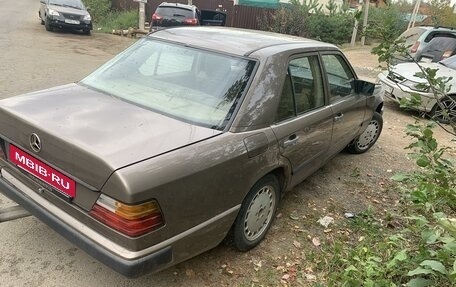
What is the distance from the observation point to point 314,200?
13.9 ft

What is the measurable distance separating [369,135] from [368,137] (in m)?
0.03

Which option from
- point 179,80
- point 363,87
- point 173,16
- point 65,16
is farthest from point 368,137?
point 65,16

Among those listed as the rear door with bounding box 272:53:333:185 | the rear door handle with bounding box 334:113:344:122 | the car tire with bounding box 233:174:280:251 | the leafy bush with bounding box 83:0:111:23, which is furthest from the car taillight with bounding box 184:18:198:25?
the car tire with bounding box 233:174:280:251

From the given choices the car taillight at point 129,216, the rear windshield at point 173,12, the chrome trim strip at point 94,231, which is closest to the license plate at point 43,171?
the chrome trim strip at point 94,231

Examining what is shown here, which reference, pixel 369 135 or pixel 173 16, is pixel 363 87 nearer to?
pixel 369 135

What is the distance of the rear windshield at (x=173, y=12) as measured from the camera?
14.6 meters

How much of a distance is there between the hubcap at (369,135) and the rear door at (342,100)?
2.90 feet

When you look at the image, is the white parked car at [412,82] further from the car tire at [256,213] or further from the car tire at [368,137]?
the car tire at [256,213]

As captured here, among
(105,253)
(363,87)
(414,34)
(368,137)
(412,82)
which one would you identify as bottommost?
(368,137)

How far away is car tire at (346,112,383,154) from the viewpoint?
221 inches

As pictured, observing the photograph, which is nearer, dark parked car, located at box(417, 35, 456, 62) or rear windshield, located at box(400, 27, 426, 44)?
dark parked car, located at box(417, 35, 456, 62)

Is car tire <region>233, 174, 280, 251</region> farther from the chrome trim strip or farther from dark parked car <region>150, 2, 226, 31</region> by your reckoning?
dark parked car <region>150, 2, 226, 31</region>

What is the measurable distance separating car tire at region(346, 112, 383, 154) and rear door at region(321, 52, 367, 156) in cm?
81

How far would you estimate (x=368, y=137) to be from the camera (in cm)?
579
